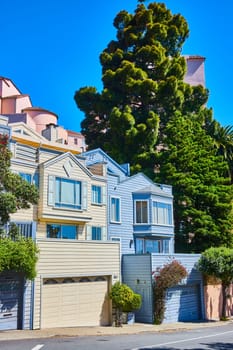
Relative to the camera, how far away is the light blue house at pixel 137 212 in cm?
3148

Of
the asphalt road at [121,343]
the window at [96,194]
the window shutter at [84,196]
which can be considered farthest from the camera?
the window at [96,194]

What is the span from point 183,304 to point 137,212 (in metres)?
8.11

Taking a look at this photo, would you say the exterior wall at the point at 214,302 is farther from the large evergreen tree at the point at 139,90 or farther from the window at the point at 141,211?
the large evergreen tree at the point at 139,90

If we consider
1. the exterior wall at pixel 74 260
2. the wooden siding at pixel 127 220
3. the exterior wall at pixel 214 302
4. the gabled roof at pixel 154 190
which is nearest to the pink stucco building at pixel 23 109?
the gabled roof at pixel 154 190

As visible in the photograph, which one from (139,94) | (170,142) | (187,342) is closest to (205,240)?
(170,142)

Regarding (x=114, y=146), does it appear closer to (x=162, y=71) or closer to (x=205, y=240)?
(x=162, y=71)

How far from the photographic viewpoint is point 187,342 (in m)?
17.4

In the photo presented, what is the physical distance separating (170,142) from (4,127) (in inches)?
755

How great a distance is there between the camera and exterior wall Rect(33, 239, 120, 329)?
21391 millimetres

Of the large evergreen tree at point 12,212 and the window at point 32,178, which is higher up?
the window at point 32,178

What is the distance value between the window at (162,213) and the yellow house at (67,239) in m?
4.98

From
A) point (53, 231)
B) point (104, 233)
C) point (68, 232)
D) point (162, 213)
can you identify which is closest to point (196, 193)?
point (162, 213)

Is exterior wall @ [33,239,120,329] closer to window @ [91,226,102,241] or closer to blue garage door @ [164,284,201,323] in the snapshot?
window @ [91,226,102,241]

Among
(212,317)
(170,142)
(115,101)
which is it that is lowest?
(212,317)
